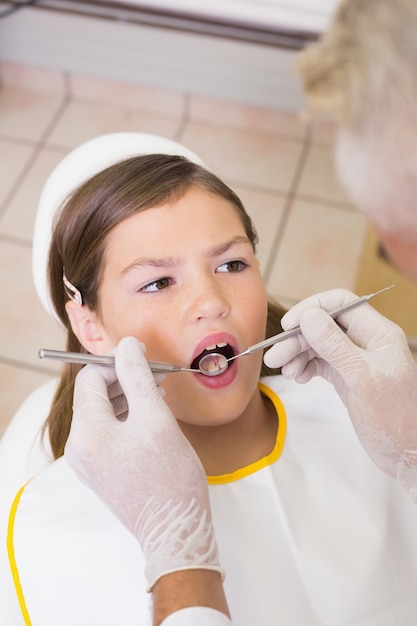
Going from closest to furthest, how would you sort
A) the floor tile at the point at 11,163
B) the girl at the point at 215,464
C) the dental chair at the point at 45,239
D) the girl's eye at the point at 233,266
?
the girl at the point at 215,464 → the girl's eye at the point at 233,266 → the dental chair at the point at 45,239 → the floor tile at the point at 11,163

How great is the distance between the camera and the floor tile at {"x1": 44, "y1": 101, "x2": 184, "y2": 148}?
294cm

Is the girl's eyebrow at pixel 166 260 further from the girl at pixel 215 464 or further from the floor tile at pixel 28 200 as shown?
the floor tile at pixel 28 200

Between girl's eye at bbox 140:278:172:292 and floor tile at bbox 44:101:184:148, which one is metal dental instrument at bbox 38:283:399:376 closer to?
girl's eye at bbox 140:278:172:292

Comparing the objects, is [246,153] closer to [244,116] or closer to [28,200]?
[244,116]

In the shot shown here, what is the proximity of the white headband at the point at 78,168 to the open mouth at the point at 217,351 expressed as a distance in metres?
0.45

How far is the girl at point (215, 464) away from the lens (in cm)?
122

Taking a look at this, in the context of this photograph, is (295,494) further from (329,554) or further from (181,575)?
(181,575)

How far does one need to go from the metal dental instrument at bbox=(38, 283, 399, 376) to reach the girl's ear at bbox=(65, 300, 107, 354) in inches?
5.9

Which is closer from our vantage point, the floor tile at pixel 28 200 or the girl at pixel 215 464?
the girl at pixel 215 464

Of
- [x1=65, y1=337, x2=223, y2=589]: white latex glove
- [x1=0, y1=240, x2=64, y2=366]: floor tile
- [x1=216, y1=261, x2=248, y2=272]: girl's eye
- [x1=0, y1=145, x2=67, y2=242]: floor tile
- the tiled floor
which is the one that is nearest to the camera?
[x1=65, y1=337, x2=223, y2=589]: white latex glove

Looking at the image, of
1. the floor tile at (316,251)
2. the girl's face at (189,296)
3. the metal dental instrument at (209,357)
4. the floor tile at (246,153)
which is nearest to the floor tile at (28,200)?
the floor tile at (246,153)

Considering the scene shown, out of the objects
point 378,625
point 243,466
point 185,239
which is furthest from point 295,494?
point 185,239

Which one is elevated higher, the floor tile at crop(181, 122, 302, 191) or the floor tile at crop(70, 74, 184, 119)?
the floor tile at crop(70, 74, 184, 119)

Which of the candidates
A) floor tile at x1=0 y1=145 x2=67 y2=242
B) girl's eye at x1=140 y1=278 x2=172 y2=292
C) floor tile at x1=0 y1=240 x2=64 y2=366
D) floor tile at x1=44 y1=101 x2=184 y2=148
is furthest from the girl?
floor tile at x1=44 y1=101 x2=184 y2=148
